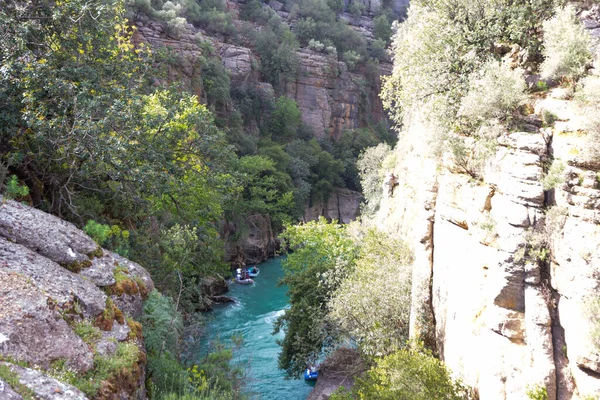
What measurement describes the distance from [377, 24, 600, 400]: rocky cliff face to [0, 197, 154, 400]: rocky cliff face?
6097 millimetres

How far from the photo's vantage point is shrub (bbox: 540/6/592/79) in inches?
335

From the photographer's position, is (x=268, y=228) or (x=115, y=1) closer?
(x=115, y=1)

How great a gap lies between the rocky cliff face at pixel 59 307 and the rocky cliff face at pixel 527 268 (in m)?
6.10

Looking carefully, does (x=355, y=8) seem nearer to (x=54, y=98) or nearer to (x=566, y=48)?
(x=566, y=48)

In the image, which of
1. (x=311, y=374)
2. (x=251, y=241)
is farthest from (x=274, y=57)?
(x=311, y=374)

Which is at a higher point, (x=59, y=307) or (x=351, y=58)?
(x=351, y=58)

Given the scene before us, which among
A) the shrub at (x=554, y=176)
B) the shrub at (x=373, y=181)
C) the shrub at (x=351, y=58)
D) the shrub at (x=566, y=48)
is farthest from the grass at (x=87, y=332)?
the shrub at (x=351, y=58)

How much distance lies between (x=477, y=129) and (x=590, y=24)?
3251 mm

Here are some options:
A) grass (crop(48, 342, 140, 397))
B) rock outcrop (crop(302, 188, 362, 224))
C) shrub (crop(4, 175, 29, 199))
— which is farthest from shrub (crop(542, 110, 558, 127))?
rock outcrop (crop(302, 188, 362, 224))

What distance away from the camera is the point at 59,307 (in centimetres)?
589

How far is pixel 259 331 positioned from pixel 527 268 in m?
14.8

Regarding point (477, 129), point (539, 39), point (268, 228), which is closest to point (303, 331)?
point (477, 129)

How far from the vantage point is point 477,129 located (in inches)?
376

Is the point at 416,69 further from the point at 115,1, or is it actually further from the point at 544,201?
the point at 115,1
